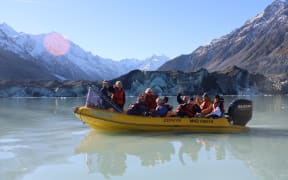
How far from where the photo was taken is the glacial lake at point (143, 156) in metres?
8.13

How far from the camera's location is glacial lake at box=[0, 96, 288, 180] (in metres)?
8.13

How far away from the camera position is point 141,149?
11.1m

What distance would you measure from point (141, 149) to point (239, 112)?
565cm

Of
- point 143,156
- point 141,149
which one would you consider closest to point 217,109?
point 141,149

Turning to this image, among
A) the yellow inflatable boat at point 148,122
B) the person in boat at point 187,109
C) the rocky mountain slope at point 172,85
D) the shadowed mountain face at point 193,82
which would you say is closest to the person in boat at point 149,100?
the yellow inflatable boat at point 148,122

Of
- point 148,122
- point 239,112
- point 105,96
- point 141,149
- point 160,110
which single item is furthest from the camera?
point 239,112

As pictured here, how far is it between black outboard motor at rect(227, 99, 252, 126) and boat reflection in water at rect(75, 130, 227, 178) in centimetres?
165

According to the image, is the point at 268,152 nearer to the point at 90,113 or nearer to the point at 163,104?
the point at 163,104

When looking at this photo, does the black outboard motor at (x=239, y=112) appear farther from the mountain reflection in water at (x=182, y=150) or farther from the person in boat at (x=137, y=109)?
the person in boat at (x=137, y=109)

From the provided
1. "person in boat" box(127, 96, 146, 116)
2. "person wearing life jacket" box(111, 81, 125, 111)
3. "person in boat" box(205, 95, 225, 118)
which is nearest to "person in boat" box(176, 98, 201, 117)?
"person in boat" box(205, 95, 225, 118)

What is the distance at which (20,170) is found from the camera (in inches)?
338

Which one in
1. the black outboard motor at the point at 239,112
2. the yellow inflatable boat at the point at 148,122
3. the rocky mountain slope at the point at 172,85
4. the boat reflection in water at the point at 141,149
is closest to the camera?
the boat reflection in water at the point at 141,149

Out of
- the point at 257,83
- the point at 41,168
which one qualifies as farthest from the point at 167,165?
the point at 257,83

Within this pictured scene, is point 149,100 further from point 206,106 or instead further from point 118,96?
point 206,106
